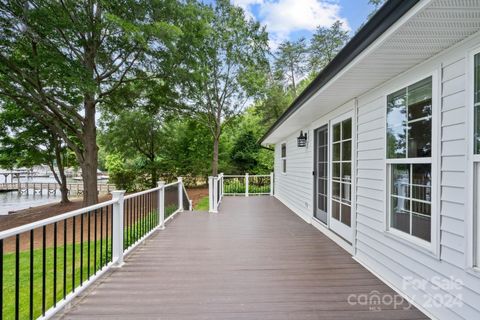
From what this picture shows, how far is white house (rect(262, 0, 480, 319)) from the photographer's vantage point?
1846mm

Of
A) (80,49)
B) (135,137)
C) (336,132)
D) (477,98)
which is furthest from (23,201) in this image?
(477,98)

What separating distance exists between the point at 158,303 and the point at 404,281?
232 cm

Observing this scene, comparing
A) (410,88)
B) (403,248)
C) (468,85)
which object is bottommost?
(403,248)

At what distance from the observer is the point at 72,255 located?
8.34 feet

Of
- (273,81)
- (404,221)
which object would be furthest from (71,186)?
(404,221)

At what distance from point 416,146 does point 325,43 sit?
18.5 meters

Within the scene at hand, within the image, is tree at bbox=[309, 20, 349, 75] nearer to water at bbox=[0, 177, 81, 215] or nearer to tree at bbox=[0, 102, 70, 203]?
tree at bbox=[0, 102, 70, 203]

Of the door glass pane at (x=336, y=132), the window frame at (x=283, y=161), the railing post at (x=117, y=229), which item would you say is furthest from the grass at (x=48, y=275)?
the window frame at (x=283, y=161)

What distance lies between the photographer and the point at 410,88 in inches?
102

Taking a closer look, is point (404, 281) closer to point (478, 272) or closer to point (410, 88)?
point (478, 272)

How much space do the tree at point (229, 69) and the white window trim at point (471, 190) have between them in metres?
13.3

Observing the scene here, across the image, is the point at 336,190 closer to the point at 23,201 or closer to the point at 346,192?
the point at 346,192

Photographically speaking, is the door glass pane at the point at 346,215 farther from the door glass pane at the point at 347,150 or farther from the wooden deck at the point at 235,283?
the door glass pane at the point at 347,150

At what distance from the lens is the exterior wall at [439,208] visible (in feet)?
6.35
